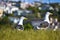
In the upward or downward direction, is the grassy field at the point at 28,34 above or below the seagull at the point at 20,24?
below

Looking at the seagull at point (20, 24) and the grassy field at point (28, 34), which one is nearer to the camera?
the grassy field at point (28, 34)

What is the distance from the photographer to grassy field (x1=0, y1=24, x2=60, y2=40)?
3.43 m

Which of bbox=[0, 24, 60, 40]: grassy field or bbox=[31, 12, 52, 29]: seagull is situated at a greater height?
bbox=[31, 12, 52, 29]: seagull

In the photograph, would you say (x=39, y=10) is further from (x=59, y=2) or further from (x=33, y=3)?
(x=59, y=2)

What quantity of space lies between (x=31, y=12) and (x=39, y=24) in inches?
11.0

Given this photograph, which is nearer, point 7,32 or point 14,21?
point 7,32

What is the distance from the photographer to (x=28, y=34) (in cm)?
346

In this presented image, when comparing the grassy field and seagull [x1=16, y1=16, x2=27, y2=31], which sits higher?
seagull [x1=16, y1=16, x2=27, y2=31]

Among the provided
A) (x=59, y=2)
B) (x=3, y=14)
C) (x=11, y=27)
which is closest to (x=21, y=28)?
(x=11, y=27)

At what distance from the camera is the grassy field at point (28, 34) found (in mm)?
3427

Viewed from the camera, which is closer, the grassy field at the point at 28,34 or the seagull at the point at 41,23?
the grassy field at the point at 28,34

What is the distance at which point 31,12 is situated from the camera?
12.3 feet

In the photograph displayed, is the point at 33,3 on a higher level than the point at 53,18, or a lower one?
higher

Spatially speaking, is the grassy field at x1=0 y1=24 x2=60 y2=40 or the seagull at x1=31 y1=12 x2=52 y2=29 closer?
the grassy field at x1=0 y1=24 x2=60 y2=40
